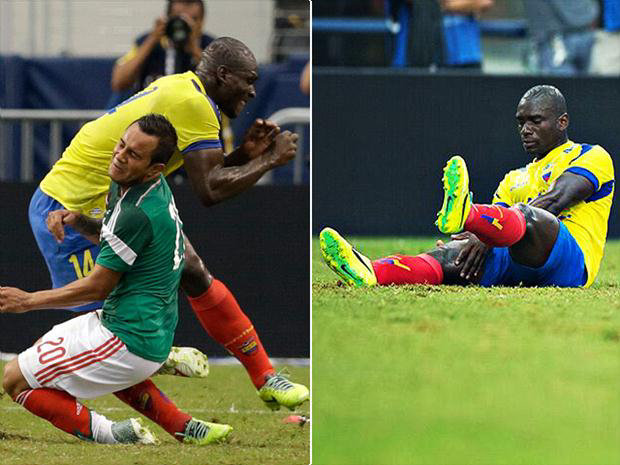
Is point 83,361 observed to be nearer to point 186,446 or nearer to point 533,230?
point 186,446

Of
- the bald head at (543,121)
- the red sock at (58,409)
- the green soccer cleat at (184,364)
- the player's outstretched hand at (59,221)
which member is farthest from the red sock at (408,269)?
the red sock at (58,409)

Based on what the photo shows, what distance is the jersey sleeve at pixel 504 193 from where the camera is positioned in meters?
4.40

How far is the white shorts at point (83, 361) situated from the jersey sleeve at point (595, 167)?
6.04 feet

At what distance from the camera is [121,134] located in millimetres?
3867

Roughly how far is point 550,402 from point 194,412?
125 centimetres

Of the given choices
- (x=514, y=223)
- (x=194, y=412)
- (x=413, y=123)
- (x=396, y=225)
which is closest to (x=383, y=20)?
(x=413, y=123)

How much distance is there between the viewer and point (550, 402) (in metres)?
3.61

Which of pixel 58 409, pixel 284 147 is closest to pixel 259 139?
pixel 284 147

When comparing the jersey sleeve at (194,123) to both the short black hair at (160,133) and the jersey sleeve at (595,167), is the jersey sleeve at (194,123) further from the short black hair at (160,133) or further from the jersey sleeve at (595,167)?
the jersey sleeve at (595,167)

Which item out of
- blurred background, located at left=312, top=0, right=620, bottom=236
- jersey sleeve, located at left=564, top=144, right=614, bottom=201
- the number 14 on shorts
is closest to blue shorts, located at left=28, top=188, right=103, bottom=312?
the number 14 on shorts

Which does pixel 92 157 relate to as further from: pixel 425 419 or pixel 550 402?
pixel 550 402

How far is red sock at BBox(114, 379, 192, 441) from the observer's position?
3590 mm

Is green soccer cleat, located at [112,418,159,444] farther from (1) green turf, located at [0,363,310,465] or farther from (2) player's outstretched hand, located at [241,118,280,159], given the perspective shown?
(2) player's outstretched hand, located at [241,118,280,159]

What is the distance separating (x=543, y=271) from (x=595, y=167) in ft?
1.45
